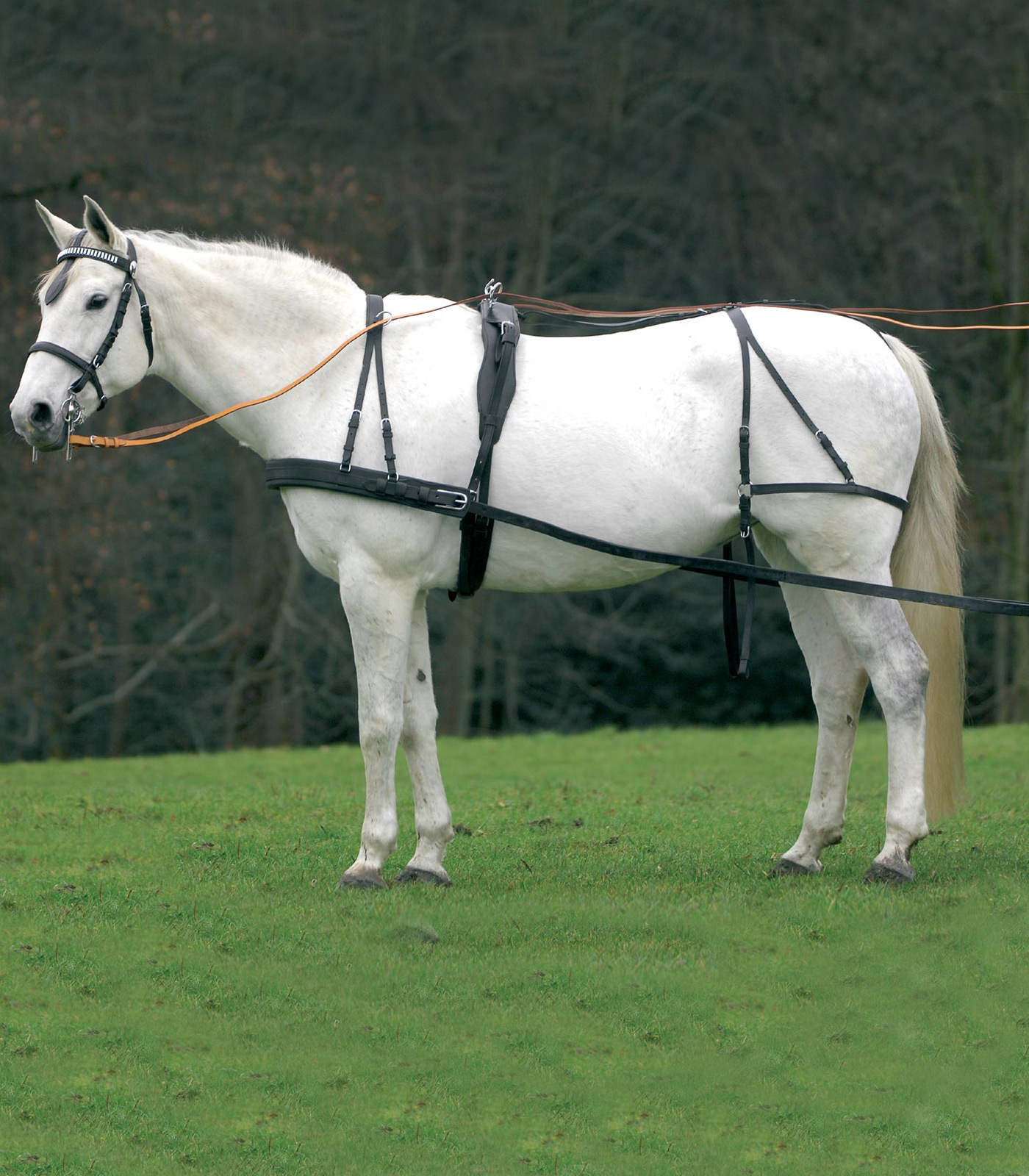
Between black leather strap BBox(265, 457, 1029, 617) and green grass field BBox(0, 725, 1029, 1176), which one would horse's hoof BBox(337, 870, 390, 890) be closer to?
green grass field BBox(0, 725, 1029, 1176)

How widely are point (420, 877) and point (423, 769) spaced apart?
0.50 meters

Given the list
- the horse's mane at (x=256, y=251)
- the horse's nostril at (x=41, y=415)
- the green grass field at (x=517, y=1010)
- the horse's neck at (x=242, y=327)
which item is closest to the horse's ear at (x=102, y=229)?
the horse's neck at (x=242, y=327)

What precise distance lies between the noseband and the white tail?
3531 millimetres

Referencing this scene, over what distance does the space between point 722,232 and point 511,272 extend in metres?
2.97

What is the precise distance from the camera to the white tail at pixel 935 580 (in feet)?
22.9

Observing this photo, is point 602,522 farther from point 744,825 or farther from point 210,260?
point 744,825

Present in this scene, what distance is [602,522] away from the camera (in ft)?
21.8

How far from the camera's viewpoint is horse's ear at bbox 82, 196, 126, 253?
6473 mm

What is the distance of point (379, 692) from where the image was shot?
264 inches

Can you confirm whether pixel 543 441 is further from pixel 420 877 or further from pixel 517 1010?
pixel 517 1010

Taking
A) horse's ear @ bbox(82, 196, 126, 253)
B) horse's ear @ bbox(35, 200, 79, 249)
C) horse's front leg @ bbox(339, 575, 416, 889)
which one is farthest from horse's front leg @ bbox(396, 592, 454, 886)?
horse's ear @ bbox(35, 200, 79, 249)

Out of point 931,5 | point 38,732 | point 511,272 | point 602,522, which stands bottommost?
point 38,732

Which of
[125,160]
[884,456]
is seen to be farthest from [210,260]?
[125,160]

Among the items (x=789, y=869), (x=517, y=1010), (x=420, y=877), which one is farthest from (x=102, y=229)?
(x=789, y=869)
